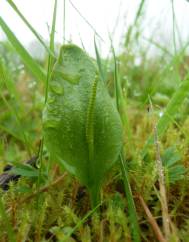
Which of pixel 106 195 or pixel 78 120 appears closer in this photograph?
pixel 78 120

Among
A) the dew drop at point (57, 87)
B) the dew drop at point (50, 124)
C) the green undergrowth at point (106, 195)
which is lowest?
the green undergrowth at point (106, 195)

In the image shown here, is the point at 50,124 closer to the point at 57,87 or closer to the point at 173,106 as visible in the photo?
the point at 57,87

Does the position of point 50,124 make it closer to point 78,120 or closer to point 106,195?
point 78,120

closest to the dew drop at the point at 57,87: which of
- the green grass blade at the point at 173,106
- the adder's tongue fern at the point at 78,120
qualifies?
the adder's tongue fern at the point at 78,120

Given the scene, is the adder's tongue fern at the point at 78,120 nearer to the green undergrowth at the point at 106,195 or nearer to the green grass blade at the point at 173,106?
the green undergrowth at the point at 106,195

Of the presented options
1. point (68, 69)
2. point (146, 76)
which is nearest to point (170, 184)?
point (68, 69)

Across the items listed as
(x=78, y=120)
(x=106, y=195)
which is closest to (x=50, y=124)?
(x=78, y=120)

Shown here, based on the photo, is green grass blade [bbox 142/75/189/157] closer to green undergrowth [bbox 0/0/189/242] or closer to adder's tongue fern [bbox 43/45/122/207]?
green undergrowth [bbox 0/0/189/242]

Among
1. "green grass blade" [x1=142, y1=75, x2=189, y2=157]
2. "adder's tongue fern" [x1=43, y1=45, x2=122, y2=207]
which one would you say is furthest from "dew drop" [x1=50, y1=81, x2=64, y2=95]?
"green grass blade" [x1=142, y1=75, x2=189, y2=157]

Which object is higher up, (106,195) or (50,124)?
(50,124)

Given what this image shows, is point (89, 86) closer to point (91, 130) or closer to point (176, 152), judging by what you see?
point (91, 130)
